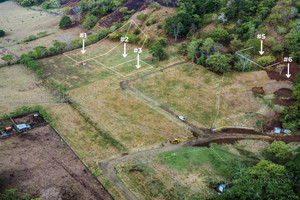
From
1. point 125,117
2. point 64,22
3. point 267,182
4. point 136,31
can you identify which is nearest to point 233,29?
point 136,31

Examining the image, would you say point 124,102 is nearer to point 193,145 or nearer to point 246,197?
point 193,145

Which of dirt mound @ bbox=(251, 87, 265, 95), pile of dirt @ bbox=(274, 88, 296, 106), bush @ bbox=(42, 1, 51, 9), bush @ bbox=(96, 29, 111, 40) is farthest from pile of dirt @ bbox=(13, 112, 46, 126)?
bush @ bbox=(42, 1, 51, 9)

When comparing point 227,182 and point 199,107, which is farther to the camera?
point 199,107

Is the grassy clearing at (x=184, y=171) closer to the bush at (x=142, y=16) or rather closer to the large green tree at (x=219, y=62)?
the large green tree at (x=219, y=62)

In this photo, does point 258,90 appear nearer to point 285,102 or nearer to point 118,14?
point 285,102

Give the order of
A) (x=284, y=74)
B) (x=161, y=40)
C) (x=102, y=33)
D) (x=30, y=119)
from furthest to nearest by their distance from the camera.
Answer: (x=102, y=33), (x=161, y=40), (x=284, y=74), (x=30, y=119)

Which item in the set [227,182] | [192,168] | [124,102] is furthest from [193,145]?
[124,102]
